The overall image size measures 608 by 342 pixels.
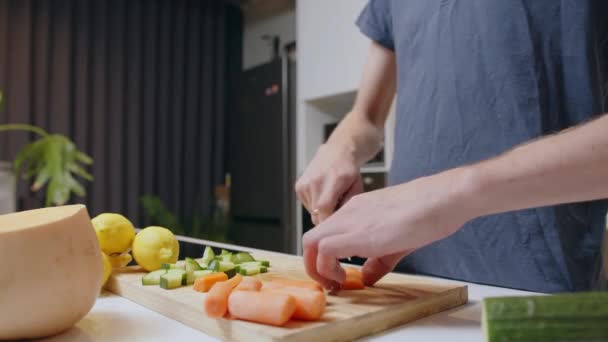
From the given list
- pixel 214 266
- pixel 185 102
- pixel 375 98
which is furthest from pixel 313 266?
pixel 185 102

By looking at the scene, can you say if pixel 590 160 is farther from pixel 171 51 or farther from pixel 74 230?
pixel 171 51

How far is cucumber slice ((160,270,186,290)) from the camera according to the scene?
2.31ft

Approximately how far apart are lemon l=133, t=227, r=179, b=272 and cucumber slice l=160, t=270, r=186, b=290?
0.11m

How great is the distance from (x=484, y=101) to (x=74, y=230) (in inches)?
30.4

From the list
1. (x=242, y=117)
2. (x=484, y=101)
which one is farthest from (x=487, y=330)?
(x=242, y=117)

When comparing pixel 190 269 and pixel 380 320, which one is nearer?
pixel 380 320

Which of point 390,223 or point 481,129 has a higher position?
point 481,129

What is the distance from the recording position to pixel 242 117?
3.21 metres

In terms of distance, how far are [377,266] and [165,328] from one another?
12.2 inches

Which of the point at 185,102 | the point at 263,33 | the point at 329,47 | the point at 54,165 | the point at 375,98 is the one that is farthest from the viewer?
the point at 263,33

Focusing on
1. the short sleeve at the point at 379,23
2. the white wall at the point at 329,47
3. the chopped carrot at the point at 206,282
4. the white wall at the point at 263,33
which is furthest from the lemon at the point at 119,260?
the white wall at the point at 263,33

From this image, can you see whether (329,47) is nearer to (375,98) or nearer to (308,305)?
(375,98)

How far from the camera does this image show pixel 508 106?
953mm

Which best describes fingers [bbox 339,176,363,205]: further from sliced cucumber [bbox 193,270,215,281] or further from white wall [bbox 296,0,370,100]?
white wall [bbox 296,0,370,100]
